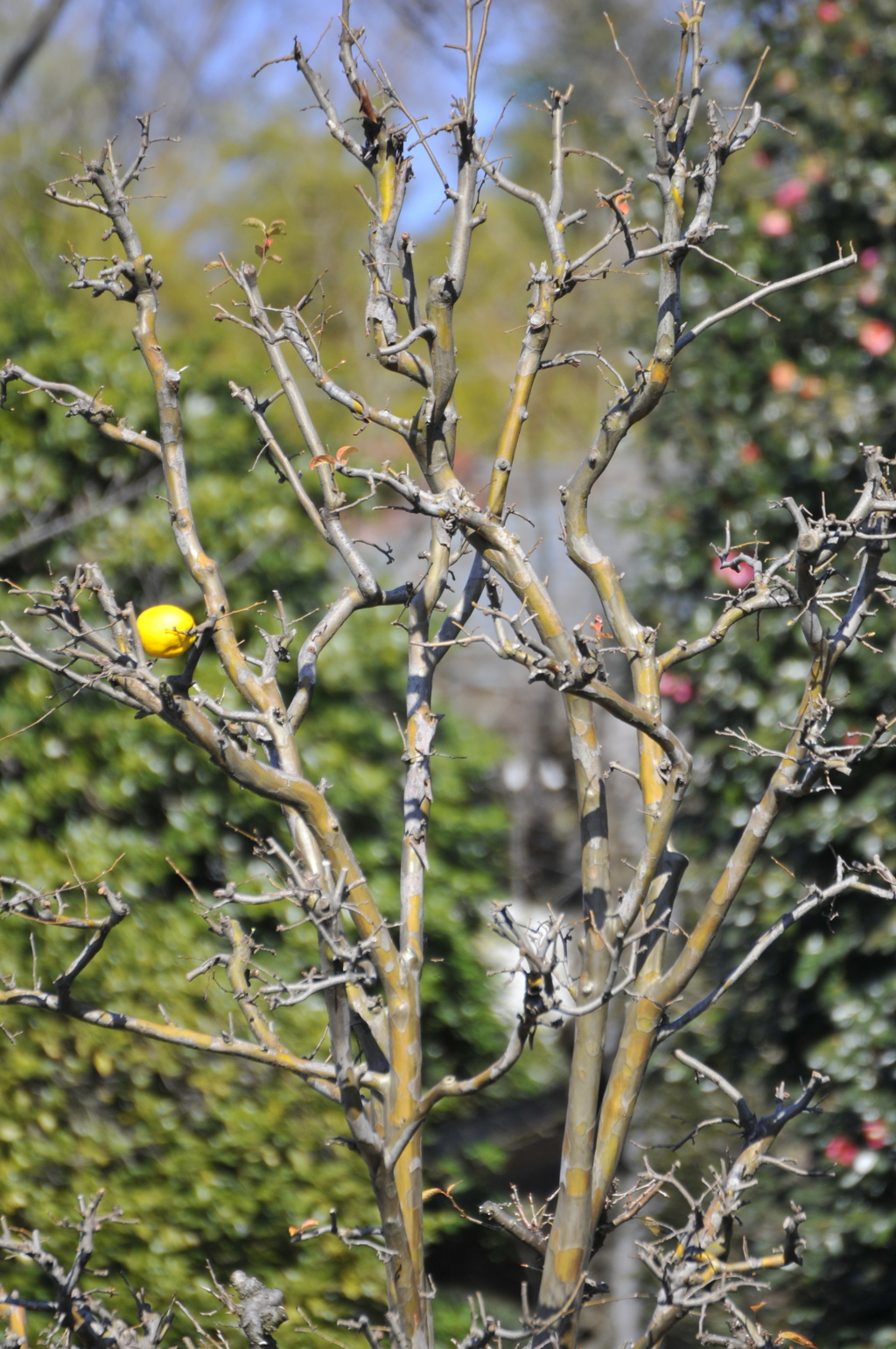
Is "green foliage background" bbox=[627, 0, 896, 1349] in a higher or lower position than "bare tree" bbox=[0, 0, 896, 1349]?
higher

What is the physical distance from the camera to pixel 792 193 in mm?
3475

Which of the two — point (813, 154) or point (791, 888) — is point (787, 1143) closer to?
point (791, 888)

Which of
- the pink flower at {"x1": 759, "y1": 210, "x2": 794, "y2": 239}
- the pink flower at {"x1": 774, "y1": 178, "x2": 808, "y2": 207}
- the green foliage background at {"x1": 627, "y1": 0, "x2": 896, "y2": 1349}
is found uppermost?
the pink flower at {"x1": 774, "y1": 178, "x2": 808, "y2": 207}

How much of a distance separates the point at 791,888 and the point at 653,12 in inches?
496

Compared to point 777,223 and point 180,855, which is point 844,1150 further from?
point 777,223

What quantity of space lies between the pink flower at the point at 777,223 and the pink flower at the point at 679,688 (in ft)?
5.00

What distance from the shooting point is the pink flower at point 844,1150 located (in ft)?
9.45

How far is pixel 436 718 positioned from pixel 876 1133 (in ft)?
7.02

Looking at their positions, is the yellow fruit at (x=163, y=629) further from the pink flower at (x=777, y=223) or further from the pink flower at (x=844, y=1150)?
the pink flower at (x=777, y=223)

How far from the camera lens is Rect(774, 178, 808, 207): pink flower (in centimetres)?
346

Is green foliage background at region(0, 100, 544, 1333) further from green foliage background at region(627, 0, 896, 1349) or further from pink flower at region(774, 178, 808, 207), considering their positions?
pink flower at region(774, 178, 808, 207)

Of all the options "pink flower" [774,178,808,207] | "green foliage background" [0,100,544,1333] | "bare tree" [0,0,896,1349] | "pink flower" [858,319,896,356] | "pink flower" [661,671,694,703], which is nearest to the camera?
"bare tree" [0,0,896,1349]

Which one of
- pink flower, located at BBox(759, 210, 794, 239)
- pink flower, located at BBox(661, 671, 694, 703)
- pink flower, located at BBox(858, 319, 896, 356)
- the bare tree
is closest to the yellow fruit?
the bare tree

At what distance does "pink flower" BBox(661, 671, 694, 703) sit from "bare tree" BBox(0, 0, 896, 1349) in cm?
224
